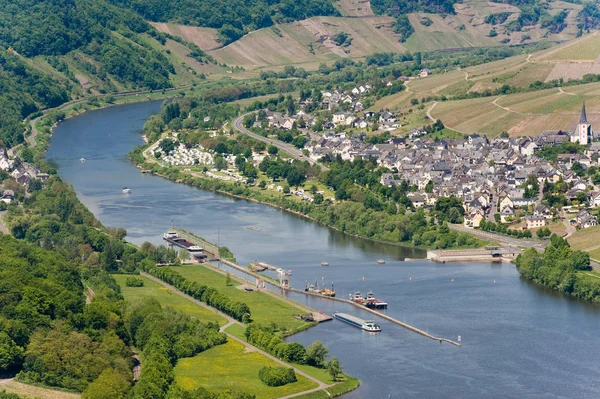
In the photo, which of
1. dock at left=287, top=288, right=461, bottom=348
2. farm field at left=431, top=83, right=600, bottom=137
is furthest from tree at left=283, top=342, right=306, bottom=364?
farm field at left=431, top=83, right=600, bottom=137

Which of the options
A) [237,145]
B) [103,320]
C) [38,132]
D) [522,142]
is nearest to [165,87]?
[38,132]

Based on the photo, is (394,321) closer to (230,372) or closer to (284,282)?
(284,282)

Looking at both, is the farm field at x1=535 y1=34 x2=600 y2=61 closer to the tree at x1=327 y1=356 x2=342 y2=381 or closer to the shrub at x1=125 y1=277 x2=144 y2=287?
the shrub at x1=125 y1=277 x2=144 y2=287

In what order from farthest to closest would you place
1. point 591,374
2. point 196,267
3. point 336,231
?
point 336,231 → point 196,267 → point 591,374

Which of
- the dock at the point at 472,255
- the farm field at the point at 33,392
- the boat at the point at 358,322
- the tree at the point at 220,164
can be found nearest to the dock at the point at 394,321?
the boat at the point at 358,322

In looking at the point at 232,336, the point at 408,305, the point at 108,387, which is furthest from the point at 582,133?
the point at 108,387

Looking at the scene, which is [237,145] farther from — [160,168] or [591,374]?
[591,374]
